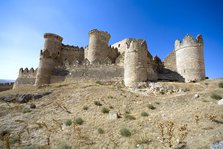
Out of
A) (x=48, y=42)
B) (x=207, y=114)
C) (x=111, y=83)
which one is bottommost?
(x=207, y=114)

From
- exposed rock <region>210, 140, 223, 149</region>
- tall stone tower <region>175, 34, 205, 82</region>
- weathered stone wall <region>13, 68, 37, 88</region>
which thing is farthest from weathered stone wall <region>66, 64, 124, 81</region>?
exposed rock <region>210, 140, 223, 149</region>

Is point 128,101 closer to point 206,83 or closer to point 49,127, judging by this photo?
point 49,127

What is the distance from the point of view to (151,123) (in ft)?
30.1

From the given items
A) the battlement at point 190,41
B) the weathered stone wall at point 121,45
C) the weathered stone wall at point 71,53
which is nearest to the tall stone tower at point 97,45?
the weathered stone wall at point 71,53

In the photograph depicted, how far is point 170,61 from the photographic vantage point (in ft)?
70.2

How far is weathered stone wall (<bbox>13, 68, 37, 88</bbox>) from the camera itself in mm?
23703

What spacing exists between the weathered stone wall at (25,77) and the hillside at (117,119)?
31.6 feet

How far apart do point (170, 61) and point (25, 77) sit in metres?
20.2

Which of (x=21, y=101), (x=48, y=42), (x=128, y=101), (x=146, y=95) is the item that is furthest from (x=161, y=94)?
(x=48, y=42)

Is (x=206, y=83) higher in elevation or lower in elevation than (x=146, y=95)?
higher

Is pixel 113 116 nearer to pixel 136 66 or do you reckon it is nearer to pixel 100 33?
pixel 136 66

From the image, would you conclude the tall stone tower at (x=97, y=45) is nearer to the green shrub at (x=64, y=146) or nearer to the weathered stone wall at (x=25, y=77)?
the weathered stone wall at (x=25, y=77)

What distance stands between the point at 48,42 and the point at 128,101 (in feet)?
65.7

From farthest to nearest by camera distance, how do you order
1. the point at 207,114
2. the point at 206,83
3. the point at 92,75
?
the point at 92,75, the point at 206,83, the point at 207,114
